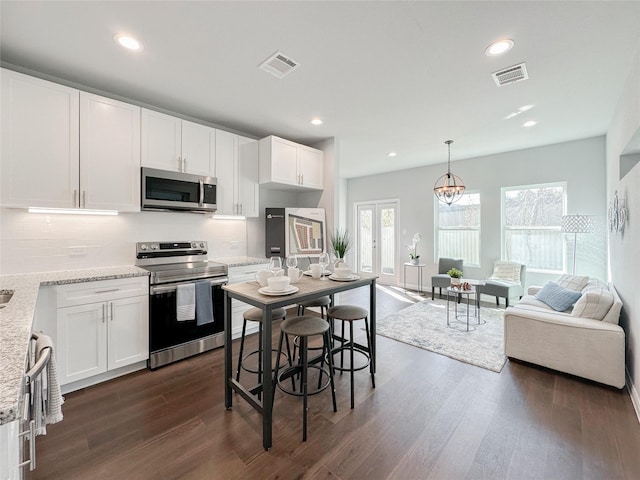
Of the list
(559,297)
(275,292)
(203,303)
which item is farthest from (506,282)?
(203,303)

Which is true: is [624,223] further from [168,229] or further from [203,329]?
[168,229]

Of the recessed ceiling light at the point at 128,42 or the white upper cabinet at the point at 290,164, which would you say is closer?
the recessed ceiling light at the point at 128,42

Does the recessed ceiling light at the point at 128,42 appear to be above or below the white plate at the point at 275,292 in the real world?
above

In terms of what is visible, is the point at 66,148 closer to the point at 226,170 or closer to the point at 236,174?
the point at 226,170

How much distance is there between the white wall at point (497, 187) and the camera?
14.3 feet

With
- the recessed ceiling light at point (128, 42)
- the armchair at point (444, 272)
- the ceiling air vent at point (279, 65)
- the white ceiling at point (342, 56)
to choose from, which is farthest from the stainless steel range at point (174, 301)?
the armchair at point (444, 272)

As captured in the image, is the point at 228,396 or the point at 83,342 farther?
the point at 83,342

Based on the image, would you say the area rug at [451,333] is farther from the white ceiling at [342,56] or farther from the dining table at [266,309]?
the white ceiling at [342,56]

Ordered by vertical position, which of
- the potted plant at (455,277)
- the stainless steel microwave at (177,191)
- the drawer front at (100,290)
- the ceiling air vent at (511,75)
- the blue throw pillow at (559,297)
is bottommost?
the blue throw pillow at (559,297)

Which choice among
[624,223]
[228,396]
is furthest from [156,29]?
[624,223]

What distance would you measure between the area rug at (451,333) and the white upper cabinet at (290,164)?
7.71ft

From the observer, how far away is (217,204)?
352 cm

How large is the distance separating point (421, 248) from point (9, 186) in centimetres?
634

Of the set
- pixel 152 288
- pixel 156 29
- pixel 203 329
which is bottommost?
pixel 203 329
